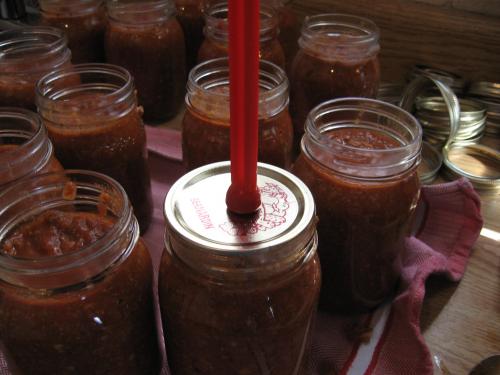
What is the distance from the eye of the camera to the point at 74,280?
561 millimetres

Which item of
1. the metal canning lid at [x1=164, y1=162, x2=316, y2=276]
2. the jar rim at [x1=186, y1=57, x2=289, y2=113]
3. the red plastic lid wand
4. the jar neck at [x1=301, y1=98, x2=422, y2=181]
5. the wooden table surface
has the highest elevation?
the red plastic lid wand

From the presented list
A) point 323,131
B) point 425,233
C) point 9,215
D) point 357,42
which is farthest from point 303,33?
point 9,215

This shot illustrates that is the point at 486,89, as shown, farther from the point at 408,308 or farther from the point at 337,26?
the point at 408,308

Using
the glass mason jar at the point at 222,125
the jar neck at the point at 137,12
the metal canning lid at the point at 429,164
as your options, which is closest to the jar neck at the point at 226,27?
the jar neck at the point at 137,12

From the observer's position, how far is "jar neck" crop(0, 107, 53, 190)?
737 mm

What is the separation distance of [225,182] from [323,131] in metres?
0.27

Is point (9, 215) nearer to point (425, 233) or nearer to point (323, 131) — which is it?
point (323, 131)

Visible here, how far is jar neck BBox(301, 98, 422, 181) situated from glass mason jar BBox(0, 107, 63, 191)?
0.41 metres

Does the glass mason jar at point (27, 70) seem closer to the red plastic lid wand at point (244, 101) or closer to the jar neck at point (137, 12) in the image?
the jar neck at point (137, 12)

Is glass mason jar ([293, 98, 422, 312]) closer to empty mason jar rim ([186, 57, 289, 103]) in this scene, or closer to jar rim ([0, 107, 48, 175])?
empty mason jar rim ([186, 57, 289, 103])

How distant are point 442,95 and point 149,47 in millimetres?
720

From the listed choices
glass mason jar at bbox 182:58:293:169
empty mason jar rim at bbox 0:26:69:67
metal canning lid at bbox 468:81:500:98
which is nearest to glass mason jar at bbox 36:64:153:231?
glass mason jar at bbox 182:58:293:169

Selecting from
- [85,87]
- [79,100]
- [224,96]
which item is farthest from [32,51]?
[224,96]

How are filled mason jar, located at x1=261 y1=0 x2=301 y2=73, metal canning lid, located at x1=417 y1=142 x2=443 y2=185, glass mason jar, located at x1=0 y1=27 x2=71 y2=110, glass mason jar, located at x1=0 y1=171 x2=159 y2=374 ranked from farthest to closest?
filled mason jar, located at x1=261 y1=0 x2=301 y2=73, metal canning lid, located at x1=417 y1=142 x2=443 y2=185, glass mason jar, located at x1=0 y1=27 x2=71 y2=110, glass mason jar, located at x1=0 y1=171 x2=159 y2=374
